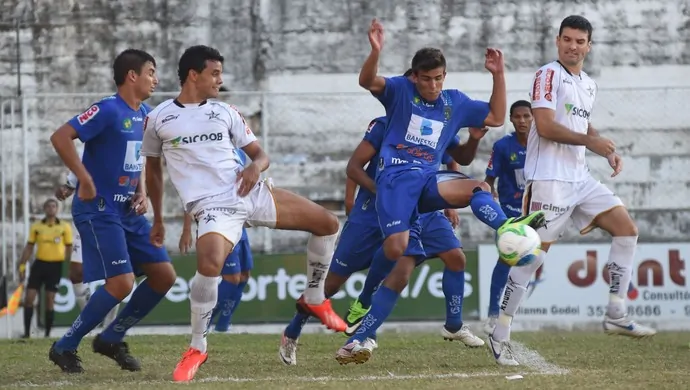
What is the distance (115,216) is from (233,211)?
1.09 m

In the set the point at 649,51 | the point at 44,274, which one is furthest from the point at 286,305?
the point at 649,51

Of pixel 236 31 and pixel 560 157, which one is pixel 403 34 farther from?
pixel 560 157

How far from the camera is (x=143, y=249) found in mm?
8602

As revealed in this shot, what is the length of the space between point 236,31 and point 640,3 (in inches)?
253

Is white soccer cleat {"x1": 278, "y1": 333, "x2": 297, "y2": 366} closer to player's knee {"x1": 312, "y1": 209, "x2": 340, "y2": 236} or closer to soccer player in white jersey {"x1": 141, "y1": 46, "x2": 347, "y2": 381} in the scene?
player's knee {"x1": 312, "y1": 209, "x2": 340, "y2": 236}

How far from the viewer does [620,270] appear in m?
8.66

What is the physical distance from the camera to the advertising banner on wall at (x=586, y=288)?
16.5 m

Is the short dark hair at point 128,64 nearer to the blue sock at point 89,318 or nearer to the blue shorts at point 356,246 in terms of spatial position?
the blue sock at point 89,318

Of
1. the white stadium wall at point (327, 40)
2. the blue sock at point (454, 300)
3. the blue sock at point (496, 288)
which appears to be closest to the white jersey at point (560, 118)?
the blue sock at point (454, 300)

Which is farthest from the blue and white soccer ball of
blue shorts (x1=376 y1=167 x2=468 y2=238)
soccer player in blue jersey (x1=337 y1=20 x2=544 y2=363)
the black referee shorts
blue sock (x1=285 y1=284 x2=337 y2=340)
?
the black referee shorts

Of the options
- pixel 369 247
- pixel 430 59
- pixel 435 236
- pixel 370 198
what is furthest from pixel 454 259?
pixel 430 59

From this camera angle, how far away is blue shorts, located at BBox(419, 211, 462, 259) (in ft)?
33.1

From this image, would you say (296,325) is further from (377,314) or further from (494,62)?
(494,62)

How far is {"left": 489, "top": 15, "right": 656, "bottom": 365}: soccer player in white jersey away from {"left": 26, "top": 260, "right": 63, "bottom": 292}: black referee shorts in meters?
9.49
